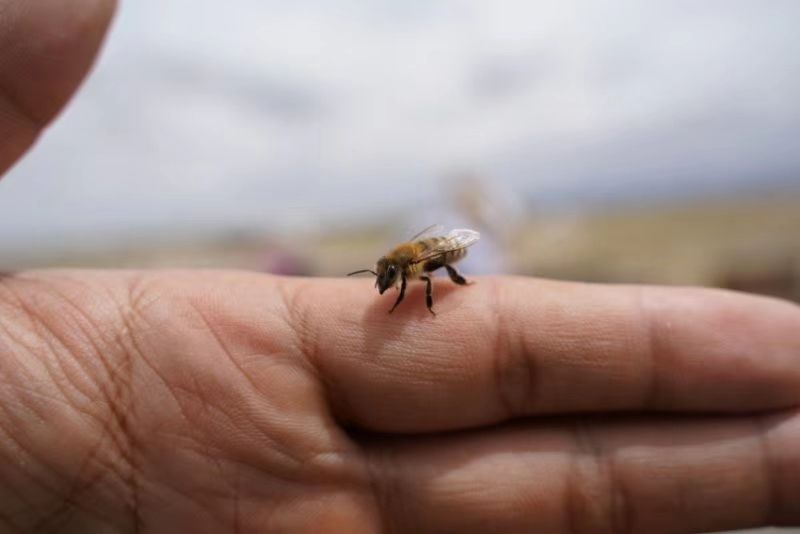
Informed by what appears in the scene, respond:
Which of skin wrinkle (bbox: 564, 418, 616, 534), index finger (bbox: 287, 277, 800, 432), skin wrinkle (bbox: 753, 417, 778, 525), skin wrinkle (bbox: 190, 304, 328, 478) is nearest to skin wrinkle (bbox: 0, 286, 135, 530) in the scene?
skin wrinkle (bbox: 190, 304, 328, 478)

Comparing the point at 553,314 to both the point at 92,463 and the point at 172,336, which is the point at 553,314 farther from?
the point at 92,463

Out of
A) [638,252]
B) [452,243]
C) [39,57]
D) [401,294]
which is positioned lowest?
[638,252]

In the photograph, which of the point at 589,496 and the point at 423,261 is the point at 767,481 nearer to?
the point at 589,496

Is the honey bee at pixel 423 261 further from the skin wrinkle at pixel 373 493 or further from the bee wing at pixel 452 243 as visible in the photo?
the skin wrinkle at pixel 373 493

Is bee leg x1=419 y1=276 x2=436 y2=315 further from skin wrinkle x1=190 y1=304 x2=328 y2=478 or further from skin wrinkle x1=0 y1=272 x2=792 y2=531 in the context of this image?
skin wrinkle x1=190 y1=304 x2=328 y2=478

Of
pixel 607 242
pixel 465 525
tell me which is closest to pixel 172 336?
pixel 465 525

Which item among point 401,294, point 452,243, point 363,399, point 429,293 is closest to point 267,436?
point 363,399

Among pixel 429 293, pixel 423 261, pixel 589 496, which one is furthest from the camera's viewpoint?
pixel 423 261
